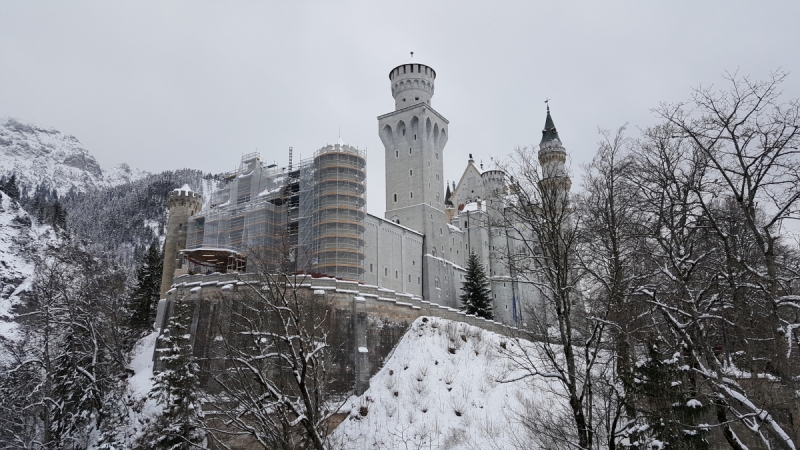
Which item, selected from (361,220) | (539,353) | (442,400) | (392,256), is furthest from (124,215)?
(539,353)

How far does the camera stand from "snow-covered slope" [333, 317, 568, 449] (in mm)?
24109

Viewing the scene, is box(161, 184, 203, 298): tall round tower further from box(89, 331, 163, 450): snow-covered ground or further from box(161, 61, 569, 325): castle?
box(89, 331, 163, 450): snow-covered ground

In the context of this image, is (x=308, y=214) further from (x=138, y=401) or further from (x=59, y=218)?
(x=59, y=218)

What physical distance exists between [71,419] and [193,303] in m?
A: 8.06

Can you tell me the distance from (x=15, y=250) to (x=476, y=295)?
6509 cm

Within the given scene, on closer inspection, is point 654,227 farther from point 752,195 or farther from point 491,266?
point 491,266

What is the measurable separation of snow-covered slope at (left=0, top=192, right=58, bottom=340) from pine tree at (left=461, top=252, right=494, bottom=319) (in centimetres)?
4214

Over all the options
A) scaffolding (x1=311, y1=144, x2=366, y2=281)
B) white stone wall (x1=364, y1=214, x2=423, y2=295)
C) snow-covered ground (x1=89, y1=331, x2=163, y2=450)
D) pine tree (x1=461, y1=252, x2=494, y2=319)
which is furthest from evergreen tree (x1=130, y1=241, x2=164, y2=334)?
pine tree (x1=461, y1=252, x2=494, y2=319)

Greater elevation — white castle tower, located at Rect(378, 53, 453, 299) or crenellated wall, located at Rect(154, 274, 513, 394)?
white castle tower, located at Rect(378, 53, 453, 299)

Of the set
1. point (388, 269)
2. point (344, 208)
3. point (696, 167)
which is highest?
point (344, 208)

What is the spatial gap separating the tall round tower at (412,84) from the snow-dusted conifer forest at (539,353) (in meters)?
27.0

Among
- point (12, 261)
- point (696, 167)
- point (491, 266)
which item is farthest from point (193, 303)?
point (12, 261)

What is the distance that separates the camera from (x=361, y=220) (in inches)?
1655

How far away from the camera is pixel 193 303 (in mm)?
31703
